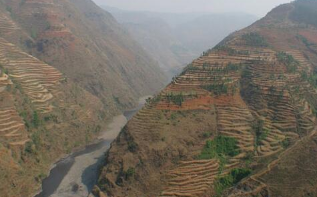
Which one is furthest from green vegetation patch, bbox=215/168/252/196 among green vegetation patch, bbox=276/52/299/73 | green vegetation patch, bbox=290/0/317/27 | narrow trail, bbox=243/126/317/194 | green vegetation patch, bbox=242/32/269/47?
green vegetation patch, bbox=290/0/317/27

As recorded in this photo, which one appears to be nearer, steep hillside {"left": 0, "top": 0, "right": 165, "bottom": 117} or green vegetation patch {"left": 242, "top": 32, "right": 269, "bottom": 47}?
green vegetation patch {"left": 242, "top": 32, "right": 269, "bottom": 47}

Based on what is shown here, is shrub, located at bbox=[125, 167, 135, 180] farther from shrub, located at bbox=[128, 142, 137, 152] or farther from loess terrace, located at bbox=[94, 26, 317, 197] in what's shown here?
shrub, located at bbox=[128, 142, 137, 152]

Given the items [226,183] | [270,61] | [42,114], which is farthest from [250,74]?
[42,114]

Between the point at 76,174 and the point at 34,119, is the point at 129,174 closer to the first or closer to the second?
the point at 76,174

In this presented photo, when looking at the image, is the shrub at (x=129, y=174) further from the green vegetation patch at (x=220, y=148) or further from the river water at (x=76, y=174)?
the green vegetation patch at (x=220, y=148)

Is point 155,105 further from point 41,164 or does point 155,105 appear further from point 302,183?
point 302,183

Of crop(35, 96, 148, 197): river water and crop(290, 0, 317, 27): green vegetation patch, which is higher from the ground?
crop(290, 0, 317, 27): green vegetation patch
